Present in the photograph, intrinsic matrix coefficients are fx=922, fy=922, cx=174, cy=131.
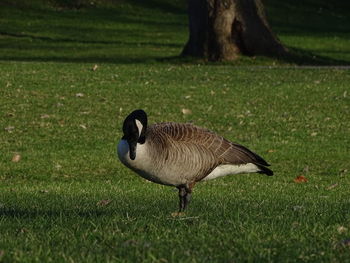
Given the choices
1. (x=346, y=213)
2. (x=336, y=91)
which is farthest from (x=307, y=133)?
(x=346, y=213)

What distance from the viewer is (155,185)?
1424 centimetres

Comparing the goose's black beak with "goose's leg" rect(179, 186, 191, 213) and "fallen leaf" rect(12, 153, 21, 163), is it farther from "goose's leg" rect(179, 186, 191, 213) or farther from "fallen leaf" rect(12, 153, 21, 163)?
"fallen leaf" rect(12, 153, 21, 163)

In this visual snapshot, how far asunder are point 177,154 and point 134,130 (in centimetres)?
67

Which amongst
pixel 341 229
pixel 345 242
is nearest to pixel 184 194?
pixel 341 229

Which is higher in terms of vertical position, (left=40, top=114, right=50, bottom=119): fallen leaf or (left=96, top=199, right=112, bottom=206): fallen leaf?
(left=96, top=199, right=112, bottom=206): fallen leaf

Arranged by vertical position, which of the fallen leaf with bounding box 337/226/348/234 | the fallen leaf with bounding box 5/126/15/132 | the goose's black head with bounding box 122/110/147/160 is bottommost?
the fallen leaf with bounding box 5/126/15/132

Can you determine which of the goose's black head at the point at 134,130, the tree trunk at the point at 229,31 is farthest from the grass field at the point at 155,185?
the tree trunk at the point at 229,31

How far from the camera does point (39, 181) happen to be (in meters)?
14.7

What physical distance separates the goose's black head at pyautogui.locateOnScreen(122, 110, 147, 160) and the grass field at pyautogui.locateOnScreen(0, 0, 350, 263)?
670 millimetres

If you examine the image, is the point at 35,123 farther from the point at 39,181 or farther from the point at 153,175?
the point at 153,175

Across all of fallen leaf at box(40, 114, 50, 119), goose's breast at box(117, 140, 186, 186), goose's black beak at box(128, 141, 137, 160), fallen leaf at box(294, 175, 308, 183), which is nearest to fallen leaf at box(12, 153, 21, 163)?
fallen leaf at box(40, 114, 50, 119)

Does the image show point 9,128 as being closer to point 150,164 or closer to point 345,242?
point 150,164

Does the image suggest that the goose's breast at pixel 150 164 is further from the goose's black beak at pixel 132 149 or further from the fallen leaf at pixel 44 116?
the fallen leaf at pixel 44 116

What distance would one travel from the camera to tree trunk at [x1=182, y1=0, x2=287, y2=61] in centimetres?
3294
